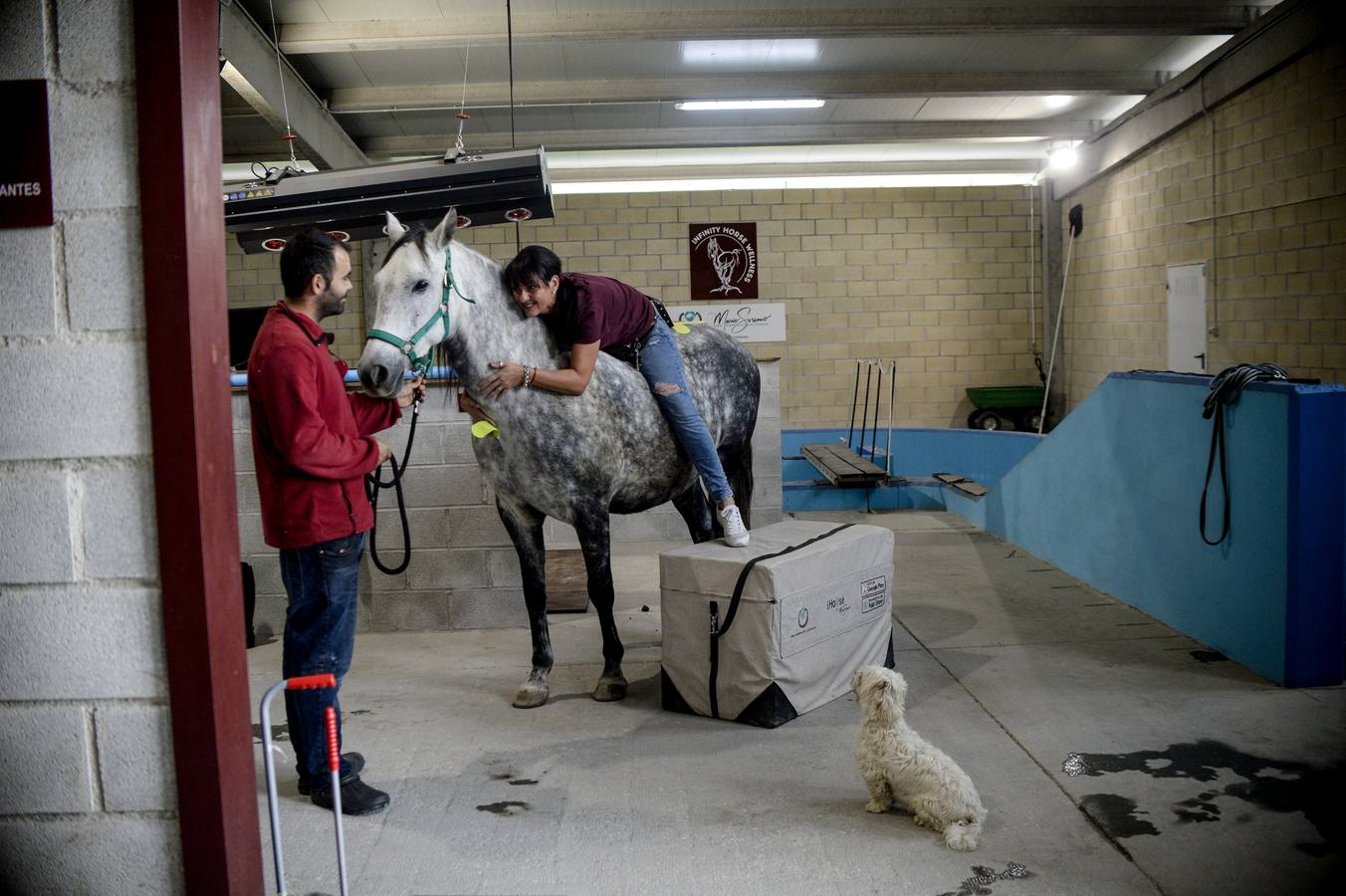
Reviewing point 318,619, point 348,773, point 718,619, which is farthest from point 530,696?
point 318,619

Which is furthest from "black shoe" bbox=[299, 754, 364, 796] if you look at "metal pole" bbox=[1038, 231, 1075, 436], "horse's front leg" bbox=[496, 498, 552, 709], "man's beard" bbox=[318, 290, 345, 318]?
"metal pole" bbox=[1038, 231, 1075, 436]

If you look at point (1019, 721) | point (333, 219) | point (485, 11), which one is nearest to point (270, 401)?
point (1019, 721)

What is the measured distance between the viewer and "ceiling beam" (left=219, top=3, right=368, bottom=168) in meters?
6.66

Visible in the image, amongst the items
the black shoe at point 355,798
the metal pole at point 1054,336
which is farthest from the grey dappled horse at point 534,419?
the metal pole at point 1054,336

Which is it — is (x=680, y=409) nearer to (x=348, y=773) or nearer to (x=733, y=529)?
(x=733, y=529)

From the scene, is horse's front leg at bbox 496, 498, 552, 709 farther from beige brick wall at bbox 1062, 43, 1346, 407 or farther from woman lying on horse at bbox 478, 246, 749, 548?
beige brick wall at bbox 1062, 43, 1346, 407

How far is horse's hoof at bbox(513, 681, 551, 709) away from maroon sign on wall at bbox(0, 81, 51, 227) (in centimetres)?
236

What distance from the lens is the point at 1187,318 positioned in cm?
919

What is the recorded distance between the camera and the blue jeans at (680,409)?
3.83 metres

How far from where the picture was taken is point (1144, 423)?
4.60 m

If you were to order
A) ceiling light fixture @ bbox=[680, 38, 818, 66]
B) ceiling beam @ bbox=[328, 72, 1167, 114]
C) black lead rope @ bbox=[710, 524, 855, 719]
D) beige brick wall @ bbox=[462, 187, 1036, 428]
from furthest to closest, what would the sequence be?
beige brick wall @ bbox=[462, 187, 1036, 428] < ceiling beam @ bbox=[328, 72, 1167, 114] < ceiling light fixture @ bbox=[680, 38, 818, 66] < black lead rope @ bbox=[710, 524, 855, 719]

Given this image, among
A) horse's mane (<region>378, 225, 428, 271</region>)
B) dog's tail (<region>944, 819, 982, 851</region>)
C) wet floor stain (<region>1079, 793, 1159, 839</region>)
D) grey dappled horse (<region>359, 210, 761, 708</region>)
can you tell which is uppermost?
horse's mane (<region>378, 225, 428, 271</region>)

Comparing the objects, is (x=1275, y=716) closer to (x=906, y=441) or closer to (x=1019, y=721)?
(x=1019, y=721)

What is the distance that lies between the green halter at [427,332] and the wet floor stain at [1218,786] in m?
2.30
